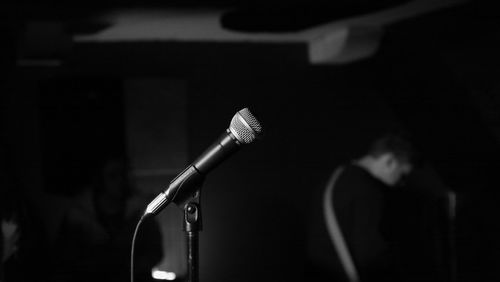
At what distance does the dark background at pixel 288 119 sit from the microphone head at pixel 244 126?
117 cm

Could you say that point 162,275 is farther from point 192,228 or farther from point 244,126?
point 244,126

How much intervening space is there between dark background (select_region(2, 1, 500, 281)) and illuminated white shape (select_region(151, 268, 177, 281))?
136mm

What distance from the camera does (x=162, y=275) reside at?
89.9 inches

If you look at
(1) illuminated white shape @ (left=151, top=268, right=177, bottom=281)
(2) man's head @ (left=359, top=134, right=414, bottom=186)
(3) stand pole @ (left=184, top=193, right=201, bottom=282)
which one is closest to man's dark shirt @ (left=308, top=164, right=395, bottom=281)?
(2) man's head @ (left=359, top=134, right=414, bottom=186)

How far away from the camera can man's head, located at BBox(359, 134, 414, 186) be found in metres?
2.42

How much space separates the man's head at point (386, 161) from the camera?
2418mm

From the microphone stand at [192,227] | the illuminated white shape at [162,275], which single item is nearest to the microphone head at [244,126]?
the microphone stand at [192,227]

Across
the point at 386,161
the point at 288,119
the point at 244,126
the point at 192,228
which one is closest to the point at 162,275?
the point at 288,119

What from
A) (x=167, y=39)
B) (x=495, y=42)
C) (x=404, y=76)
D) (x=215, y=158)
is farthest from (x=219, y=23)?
(x=215, y=158)

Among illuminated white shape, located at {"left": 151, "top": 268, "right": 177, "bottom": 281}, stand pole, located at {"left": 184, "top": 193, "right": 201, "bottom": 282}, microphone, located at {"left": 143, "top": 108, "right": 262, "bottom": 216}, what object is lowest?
illuminated white shape, located at {"left": 151, "top": 268, "right": 177, "bottom": 281}

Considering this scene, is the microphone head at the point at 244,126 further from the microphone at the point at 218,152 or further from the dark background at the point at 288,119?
the dark background at the point at 288,119

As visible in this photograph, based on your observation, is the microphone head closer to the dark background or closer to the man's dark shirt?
the dark background

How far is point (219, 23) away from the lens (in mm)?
2262

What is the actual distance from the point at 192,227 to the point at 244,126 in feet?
0.71
